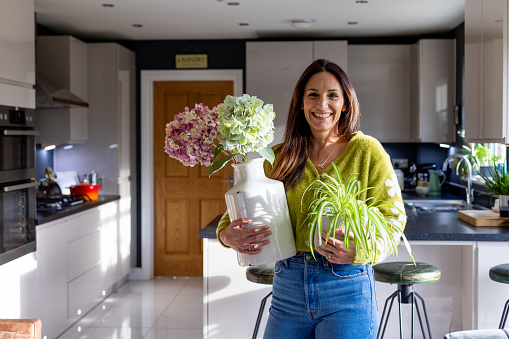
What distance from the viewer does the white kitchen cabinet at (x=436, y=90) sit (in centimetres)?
621

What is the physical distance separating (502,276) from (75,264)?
3253mm

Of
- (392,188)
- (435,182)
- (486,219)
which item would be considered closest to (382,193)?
(392,188)

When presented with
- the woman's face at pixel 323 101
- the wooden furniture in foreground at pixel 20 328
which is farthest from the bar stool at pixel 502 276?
the wooden furniture in foreground at pixel 20 328

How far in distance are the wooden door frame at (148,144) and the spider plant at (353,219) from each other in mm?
5204

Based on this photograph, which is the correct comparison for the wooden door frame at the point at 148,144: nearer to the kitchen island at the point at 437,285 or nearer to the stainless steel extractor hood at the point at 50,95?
the stainless steel extractor hood at the point at 50,95

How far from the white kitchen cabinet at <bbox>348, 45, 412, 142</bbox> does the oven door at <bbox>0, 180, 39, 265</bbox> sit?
3.59 m

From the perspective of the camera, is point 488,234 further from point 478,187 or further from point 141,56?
point 141,56

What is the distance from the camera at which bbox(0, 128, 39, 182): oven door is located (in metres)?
3.75

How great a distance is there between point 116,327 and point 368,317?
12.1ft

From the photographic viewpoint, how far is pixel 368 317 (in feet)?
5.89

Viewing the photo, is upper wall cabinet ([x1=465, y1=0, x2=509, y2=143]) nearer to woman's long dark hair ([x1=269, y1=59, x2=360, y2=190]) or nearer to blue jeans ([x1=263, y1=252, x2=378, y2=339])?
woman's long dark hair ([x1=269, y1=59, x2=360, y2=190])

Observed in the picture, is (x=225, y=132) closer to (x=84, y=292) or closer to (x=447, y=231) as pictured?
(x=447, y=231)

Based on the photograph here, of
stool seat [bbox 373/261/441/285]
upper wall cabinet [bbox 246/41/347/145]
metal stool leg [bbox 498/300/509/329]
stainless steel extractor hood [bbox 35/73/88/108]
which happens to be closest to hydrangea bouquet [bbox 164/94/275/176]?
stool seat [bbox 373/261/441/285]

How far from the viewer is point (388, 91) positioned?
21.4ft
